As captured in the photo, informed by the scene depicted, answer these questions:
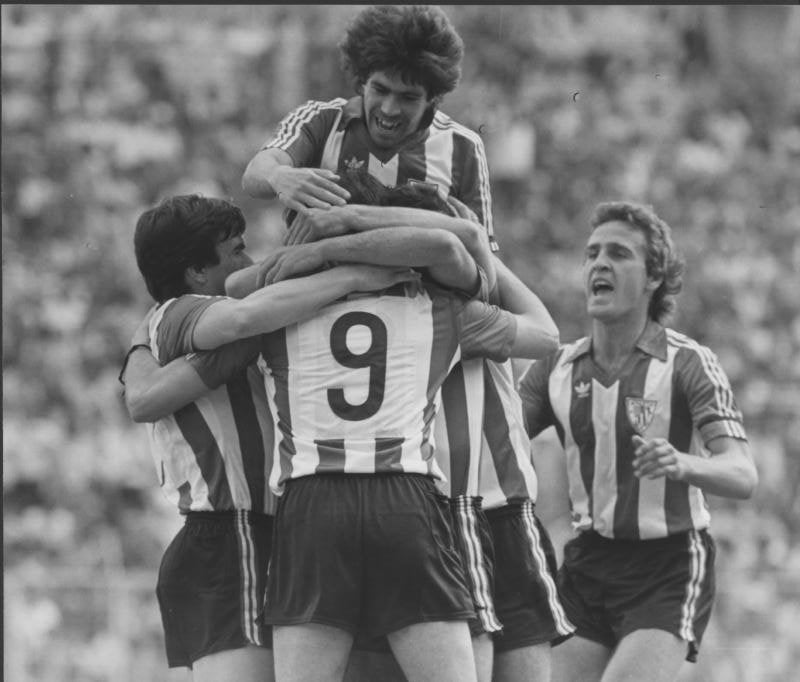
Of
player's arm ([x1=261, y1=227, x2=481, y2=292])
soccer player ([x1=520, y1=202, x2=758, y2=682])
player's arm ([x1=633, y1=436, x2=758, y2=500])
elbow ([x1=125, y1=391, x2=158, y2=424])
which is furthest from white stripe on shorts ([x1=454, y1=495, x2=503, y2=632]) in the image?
soccer player ([x1=520, y1=202, x2=758, y2=682])

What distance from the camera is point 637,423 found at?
5.13 meters

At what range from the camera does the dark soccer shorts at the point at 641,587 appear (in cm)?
503

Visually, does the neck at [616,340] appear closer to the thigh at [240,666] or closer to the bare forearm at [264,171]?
the bare forearm at [264,171]

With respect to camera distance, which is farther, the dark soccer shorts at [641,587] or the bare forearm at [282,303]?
the dark soccer shorts at [641,587]

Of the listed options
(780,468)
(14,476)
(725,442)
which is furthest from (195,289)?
(780,468)

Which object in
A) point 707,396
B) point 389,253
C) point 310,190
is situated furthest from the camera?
point 707,396

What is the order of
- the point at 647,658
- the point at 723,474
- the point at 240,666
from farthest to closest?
the point at 647,658, the point at 723,474, the point at 240,666

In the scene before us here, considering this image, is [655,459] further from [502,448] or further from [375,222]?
[375,222]

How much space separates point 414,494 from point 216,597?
0.73 metres

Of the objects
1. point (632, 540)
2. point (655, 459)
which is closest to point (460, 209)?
point (655, 459)

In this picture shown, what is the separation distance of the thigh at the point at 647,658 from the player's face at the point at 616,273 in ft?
3.37

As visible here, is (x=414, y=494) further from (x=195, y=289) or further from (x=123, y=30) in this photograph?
(x=123, y=30)

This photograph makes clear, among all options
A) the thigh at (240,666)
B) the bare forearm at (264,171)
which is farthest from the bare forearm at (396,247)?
the thigh at (240,666)

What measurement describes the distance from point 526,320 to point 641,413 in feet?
3.21
